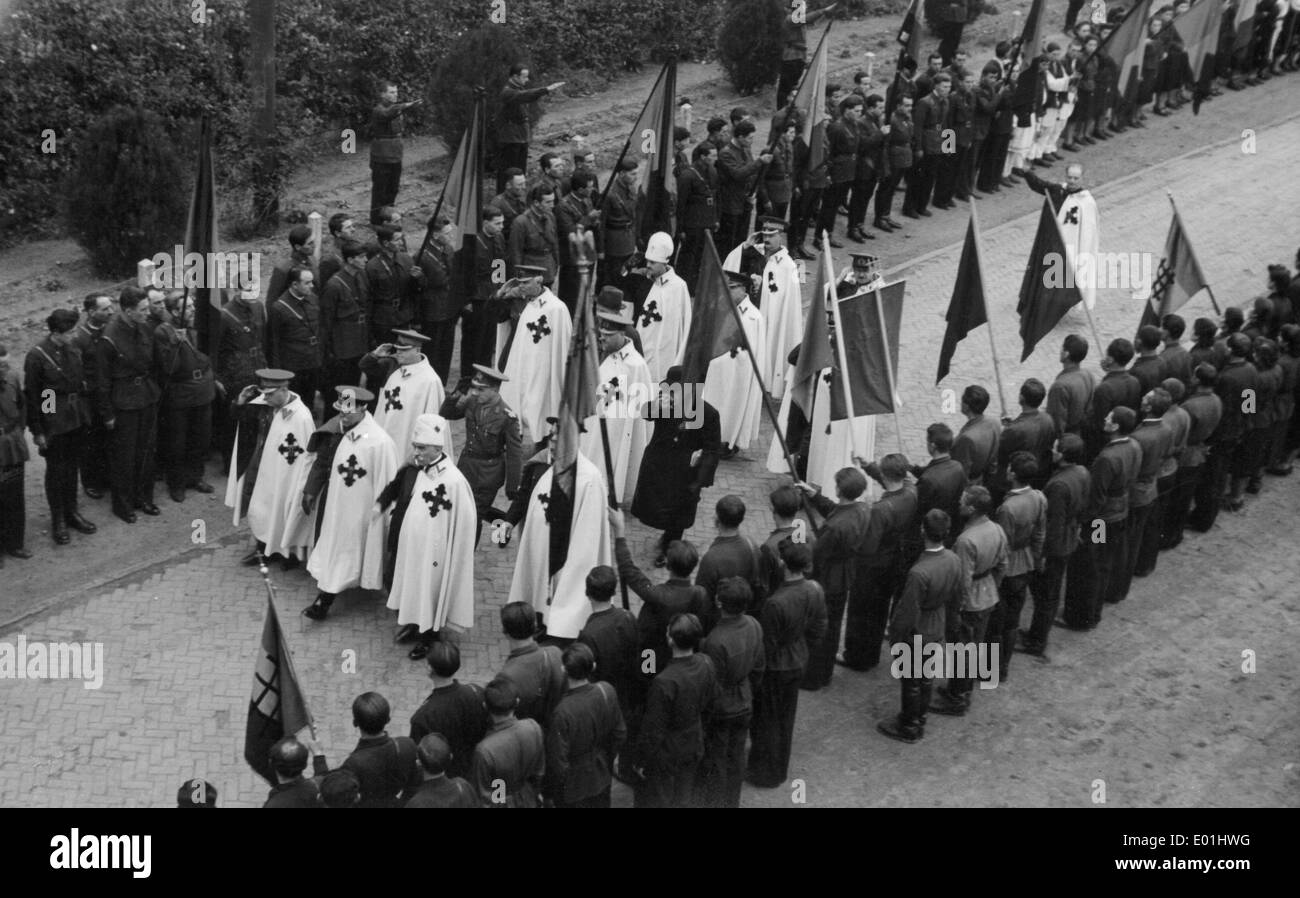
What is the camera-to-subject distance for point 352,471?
12.3 metres

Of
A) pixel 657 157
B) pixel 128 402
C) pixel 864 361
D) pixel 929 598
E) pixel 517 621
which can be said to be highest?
pixel 657 157

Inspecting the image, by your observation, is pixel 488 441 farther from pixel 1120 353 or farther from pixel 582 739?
pixel 1120 353

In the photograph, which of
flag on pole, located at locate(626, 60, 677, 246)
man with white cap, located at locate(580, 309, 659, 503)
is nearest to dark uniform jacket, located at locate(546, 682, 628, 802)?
man with white cap, located at locate(580, 309, 659, 503)

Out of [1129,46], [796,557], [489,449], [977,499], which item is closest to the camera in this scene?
[796,557]

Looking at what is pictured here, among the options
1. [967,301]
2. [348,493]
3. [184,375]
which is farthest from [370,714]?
[967,301]

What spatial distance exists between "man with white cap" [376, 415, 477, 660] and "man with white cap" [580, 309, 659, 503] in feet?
6.15

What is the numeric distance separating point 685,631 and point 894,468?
2.69 metres

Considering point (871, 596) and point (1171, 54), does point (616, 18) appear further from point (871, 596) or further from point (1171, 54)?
point (871, 596)

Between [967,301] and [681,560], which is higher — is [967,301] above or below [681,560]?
above

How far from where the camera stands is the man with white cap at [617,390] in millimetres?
13672

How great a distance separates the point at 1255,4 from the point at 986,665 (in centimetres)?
1727

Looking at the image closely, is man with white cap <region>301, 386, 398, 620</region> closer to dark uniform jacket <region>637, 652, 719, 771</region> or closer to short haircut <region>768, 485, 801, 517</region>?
short haircut <region>768, 485, 801, 517</region>

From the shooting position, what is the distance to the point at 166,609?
12.5 meters

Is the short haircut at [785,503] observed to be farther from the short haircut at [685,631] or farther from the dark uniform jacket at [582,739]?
the dark uniform jacket at [582,739]
